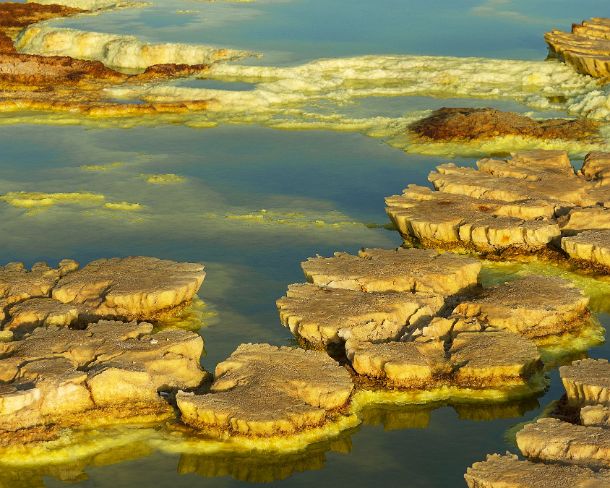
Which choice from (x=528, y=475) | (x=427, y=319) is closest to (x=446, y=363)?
(x=427, y=319)

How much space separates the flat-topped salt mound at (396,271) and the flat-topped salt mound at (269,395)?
4.60 feet

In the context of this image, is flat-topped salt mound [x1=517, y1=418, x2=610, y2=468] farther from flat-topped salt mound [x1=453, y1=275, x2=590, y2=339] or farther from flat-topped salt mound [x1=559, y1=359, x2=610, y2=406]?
flat-topped salt mound [x1=453, y1=275, x2=590, y2=339]

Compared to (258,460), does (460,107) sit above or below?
above

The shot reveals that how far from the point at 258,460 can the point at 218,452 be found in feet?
0.89

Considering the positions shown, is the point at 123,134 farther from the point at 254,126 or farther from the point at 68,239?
the point at 68,239

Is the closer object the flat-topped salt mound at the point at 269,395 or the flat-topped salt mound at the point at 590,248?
the flat-topped salt mound at the point at 269,395

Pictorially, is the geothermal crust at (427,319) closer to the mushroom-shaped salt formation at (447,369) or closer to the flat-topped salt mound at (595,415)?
the mushroom-shaped salt formation at (447,369)

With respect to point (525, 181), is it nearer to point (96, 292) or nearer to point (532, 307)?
point (532, 307)

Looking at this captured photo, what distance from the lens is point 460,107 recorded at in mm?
17719

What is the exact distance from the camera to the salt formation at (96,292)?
887 centimetres

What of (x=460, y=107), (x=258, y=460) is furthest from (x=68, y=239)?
(x=460, y=107)

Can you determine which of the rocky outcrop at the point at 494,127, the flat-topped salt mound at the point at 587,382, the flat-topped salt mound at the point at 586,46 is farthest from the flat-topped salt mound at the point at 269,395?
the flat-topped salt mound at the point at 586,46

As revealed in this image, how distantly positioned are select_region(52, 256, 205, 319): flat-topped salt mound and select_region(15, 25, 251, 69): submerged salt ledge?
12.8 meters

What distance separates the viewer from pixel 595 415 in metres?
6.98
